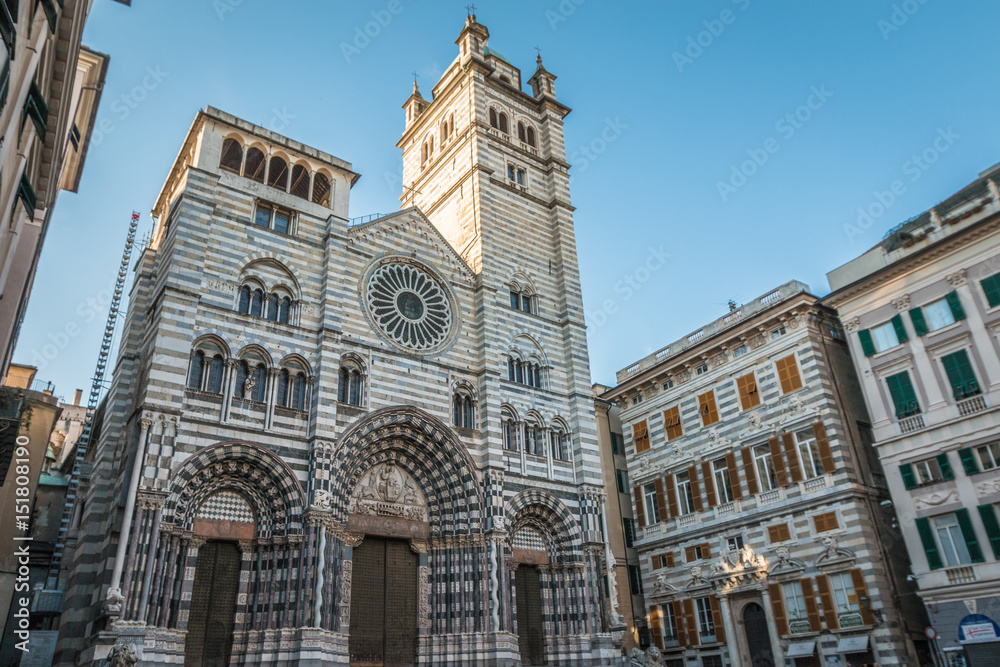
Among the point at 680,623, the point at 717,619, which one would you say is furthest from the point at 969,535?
the point at 680,623

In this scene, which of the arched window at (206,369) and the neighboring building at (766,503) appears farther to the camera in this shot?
the neighboring building at (766,503)

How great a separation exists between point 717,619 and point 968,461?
33.3ft

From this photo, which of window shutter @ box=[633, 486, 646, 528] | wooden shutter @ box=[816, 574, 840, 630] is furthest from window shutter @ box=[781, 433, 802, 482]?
window shutter @ box=[633, 486, 646, 528]

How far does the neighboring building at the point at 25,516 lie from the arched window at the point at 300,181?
10.8 meters

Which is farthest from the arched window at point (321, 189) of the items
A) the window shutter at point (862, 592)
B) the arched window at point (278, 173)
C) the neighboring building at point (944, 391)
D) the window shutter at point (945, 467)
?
the window shutter at point (945, 467)

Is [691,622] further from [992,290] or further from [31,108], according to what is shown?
[31,108]

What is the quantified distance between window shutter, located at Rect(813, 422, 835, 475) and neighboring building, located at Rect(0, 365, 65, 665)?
23484 mm

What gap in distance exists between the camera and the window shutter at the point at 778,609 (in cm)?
2411

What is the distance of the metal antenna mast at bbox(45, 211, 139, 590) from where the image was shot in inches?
1009

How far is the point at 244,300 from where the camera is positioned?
2292 centimetres

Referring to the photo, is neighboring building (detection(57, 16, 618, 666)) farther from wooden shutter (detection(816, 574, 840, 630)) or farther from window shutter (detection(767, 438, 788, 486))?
wooden shutter (detection(816, 574, 840, 630))

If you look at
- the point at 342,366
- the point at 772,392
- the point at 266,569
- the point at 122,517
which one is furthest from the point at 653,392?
the point at 122,517

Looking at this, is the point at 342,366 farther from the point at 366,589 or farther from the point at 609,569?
the point at 609,569

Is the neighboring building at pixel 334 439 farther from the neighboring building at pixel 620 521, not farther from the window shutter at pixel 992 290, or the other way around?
the window shutter at pixel 992 290
